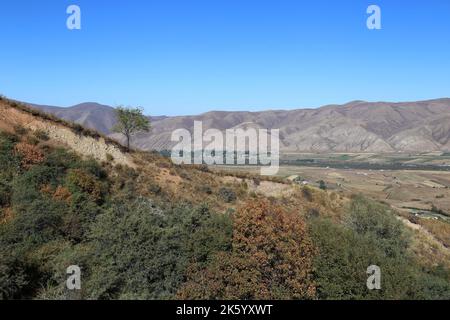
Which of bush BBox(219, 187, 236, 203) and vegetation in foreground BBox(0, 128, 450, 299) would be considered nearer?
vegetation in foreground BBox(0, 128, 450, 299)

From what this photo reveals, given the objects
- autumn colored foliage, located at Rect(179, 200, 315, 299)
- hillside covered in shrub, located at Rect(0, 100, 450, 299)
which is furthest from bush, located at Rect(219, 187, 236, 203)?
autumn colored foliage, located at Rect(179, 200, 315, 299)

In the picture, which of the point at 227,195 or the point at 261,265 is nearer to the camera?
the point at 261,265

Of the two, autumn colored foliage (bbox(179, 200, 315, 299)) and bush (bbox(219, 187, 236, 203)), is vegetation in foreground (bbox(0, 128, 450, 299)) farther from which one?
bush (bbox(219, 187, 236, 203))

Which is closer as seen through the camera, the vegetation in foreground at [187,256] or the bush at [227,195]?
the vegetation in foreground at [187,256]

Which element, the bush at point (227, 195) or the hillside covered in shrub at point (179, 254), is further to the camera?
the bush at point (227, 195)

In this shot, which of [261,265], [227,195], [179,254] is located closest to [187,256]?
[179,254]

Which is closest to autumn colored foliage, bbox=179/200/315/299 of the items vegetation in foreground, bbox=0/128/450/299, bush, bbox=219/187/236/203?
vegetation in foreground, bbox=0/128/450/299

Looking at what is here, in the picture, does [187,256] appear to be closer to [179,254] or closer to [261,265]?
[179,254]

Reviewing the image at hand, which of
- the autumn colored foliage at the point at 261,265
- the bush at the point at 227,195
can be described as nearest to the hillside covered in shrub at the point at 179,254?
the autumn colored foliage at the point at 261,265

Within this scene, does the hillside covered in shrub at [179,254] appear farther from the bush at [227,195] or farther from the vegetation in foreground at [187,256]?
the bush at [227,195]
